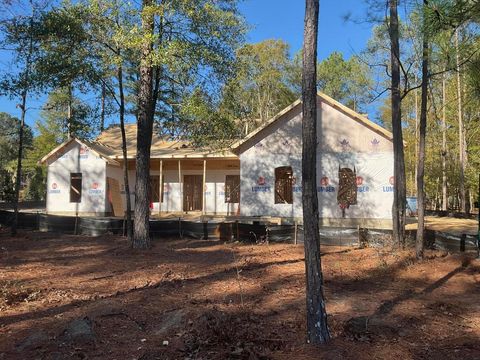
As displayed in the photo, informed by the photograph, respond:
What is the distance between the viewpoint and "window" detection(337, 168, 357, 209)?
21.6m

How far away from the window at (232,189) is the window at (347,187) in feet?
23.7

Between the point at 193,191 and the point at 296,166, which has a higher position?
the point at 296,166

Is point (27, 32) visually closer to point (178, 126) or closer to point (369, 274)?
point (178, 126)

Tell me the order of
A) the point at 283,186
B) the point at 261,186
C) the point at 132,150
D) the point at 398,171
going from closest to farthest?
the point at 398,171 → the point at 261,186 → the point at 283,186 → the point at 132,150

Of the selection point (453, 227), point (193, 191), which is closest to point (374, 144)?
point (453, 227)

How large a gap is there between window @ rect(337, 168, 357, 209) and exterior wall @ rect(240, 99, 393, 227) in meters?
0.18

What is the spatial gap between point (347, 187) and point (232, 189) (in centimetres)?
783

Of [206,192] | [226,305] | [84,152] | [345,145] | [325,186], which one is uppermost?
[84,152]

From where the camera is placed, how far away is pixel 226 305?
7453 mm

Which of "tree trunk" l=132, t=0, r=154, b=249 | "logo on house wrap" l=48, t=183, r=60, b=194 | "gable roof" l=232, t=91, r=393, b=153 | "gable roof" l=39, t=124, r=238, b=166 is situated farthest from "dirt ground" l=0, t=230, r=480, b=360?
"logo on house wrap" l=48, t=183, r=60, b=194

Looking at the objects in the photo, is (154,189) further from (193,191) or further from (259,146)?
(259,146)

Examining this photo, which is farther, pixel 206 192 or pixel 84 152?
pixel 206 192

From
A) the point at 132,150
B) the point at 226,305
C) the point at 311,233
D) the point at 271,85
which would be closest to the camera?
the point at 311,233

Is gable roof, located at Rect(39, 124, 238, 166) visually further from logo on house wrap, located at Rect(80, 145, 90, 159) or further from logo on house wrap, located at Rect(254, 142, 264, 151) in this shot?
logo on house wrap, located at Rect(254, 142, 264, 151)
